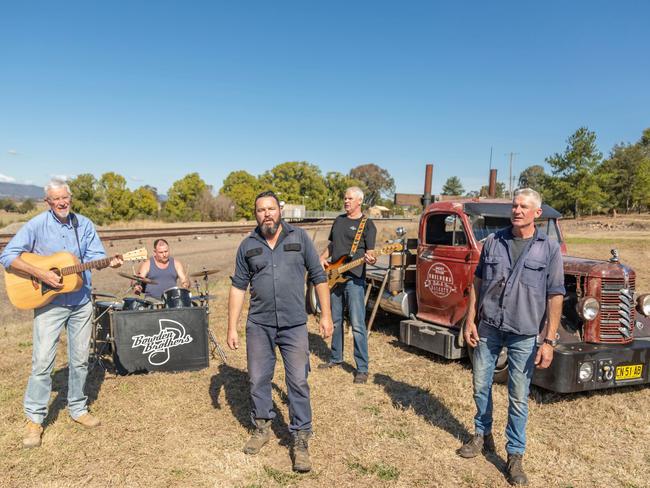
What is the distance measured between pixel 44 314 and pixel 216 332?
12.1ft

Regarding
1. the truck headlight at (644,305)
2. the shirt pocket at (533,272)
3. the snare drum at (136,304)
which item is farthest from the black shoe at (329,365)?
the truck headlight at (644,305)

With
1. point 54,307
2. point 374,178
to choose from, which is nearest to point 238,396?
point 54,307

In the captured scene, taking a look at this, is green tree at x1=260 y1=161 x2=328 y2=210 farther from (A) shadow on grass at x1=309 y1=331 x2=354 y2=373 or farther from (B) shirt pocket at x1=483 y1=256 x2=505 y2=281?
(B) shirt pocket at x1=483 y1=256 x2=505 y2=281

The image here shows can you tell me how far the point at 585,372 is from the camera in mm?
4566

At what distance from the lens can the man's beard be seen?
3.59 m

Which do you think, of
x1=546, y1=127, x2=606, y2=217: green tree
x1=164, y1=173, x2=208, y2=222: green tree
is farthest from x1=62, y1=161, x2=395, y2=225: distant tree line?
x1=546, y1=127, x2=606, y2=217: green tree

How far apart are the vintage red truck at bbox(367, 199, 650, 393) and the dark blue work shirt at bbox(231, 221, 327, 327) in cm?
262

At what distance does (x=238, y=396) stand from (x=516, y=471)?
280 cm

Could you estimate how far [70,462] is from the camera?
3.71m

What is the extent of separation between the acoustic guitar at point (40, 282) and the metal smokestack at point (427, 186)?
4991 millimetres

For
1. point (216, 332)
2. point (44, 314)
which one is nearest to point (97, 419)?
point (44, 314)

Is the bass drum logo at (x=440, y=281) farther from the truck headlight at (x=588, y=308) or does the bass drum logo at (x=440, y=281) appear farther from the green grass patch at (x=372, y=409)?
the green grass patch at (x=372, y=409)

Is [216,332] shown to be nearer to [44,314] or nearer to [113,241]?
[44,314]

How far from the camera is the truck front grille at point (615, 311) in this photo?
486 centimetres
